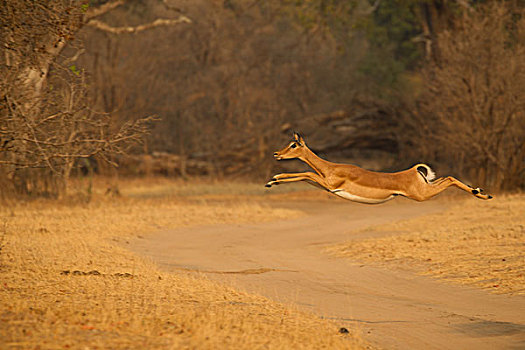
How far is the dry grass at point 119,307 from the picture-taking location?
785 centimetres

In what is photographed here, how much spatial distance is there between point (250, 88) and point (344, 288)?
38.2 m

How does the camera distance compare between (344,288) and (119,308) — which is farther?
(344,288)

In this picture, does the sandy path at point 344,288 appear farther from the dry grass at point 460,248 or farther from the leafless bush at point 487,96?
the leafless bush at point 487,96

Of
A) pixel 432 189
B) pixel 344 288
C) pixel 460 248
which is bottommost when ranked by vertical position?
pixel 344 288

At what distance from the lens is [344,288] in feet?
43.4

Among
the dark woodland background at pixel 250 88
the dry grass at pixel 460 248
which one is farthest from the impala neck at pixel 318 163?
the dry grass at pixel 460 248

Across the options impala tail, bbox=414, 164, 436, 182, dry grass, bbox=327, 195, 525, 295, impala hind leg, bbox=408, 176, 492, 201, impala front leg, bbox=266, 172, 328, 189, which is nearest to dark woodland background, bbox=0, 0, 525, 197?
impala front leg, bbox=266, 172, 328, 189

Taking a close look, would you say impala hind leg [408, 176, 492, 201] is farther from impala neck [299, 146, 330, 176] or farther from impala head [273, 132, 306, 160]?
impala head [273, 132, 306, 160]

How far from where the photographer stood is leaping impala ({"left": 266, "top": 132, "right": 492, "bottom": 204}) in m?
8.38

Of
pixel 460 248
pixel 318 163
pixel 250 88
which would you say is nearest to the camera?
pixel 318 163

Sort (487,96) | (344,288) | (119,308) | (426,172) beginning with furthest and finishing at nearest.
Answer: (487,96), (344,288), (119,308), (426,172)

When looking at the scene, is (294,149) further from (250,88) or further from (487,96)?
(250,88)

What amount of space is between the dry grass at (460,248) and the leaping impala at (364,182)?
16.9ft

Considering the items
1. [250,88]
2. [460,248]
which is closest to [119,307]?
[460,248]
